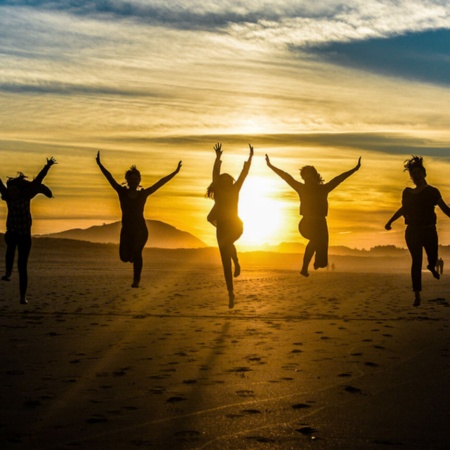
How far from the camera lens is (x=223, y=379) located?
754 centimetres

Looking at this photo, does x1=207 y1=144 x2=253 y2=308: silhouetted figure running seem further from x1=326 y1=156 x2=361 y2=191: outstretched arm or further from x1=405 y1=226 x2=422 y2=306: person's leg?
x1=405 y1=226 x2=422 y2=306: person's leg

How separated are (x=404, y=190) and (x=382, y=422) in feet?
30.4

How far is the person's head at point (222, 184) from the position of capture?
559 inches

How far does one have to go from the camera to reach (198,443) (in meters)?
5.24

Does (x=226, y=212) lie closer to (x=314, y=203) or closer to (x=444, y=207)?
(x=314, y=203)

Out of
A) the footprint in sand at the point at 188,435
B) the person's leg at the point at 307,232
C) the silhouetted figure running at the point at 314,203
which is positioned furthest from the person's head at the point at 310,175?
the footprint in sand at the point at 188,435

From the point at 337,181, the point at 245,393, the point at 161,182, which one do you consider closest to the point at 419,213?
the point at 337,181

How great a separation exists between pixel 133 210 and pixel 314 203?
3648 millimetres

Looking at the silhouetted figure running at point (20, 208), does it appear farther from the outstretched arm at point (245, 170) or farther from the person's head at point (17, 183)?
the outstretched arm at point (245, 170)

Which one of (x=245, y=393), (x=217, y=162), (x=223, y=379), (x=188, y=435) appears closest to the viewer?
(x=188, y=435)

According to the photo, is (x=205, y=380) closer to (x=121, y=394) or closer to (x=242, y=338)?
(x=121, y=394)

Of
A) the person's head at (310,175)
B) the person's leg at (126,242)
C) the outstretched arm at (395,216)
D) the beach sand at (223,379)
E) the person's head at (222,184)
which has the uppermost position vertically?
the person's head at (310,175)

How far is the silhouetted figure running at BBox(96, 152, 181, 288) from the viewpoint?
49.7 ft

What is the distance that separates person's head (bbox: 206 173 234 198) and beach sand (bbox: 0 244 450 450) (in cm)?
227
